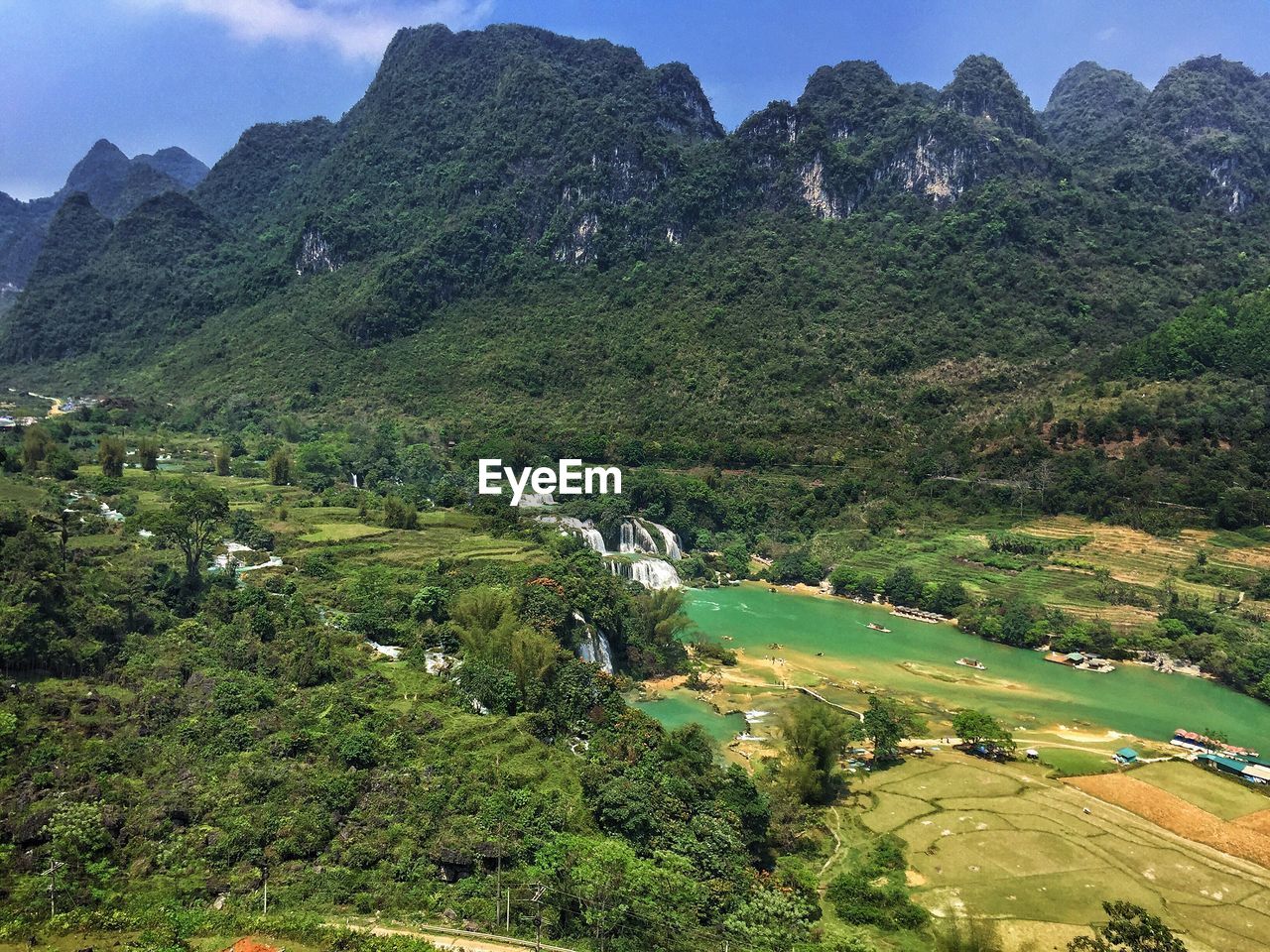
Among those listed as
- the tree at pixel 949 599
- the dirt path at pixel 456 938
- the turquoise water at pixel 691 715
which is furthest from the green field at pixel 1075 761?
the dirt path at pixel 456 938

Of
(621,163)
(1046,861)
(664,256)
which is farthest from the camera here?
(621,163)

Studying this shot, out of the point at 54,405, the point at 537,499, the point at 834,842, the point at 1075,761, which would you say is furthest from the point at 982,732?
the point at 54,405

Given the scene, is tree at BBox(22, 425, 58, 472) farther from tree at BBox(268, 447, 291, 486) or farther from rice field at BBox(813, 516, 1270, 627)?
rice field at BBox(813, 516, 1270, 627)

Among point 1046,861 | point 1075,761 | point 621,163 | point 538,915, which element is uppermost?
point 621,163

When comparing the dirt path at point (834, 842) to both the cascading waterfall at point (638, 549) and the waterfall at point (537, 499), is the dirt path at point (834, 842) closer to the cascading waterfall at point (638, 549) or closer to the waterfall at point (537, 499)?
the cascading waterfall at point (638, 549)

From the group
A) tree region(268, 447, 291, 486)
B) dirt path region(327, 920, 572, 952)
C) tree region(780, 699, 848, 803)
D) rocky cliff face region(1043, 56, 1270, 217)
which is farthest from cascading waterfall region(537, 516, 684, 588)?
rocky cliff face region(1043, 56, 1270, 217)

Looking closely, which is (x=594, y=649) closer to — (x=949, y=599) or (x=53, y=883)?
(x=53, y=883)
